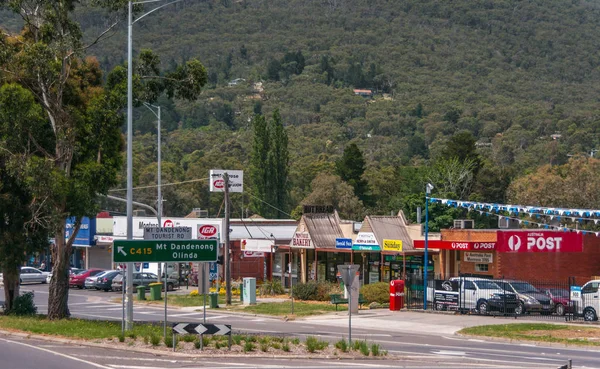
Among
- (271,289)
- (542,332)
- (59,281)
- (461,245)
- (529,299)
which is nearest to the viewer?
(59,281)

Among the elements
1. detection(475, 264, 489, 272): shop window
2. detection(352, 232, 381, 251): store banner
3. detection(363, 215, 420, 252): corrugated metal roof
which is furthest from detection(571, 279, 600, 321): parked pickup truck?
detection(352, 232, 381, 251): store banner

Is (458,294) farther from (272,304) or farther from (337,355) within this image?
(337,355)

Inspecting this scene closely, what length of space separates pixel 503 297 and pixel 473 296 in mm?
1456

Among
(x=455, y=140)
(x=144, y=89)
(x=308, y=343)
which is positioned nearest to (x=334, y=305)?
(x=144, y=89)

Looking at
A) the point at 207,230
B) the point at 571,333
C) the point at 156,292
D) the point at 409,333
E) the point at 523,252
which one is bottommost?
the point at 409,333

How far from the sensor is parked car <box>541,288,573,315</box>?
38281 mm

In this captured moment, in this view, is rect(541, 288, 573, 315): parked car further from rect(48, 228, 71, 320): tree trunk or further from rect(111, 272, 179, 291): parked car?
rect(111, 272, 179, 291): parked car

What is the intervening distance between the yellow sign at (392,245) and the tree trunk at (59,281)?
2016cm

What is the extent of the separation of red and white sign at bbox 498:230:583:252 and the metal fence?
4.67 m

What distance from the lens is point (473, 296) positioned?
3888cm

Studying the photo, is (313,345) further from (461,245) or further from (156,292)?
(156,292)

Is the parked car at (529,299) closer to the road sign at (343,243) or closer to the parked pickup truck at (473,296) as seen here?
the parked pickup truck at (473,296)

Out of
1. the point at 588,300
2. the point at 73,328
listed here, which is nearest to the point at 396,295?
the point at 588,300

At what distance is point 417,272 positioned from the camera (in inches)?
1916
